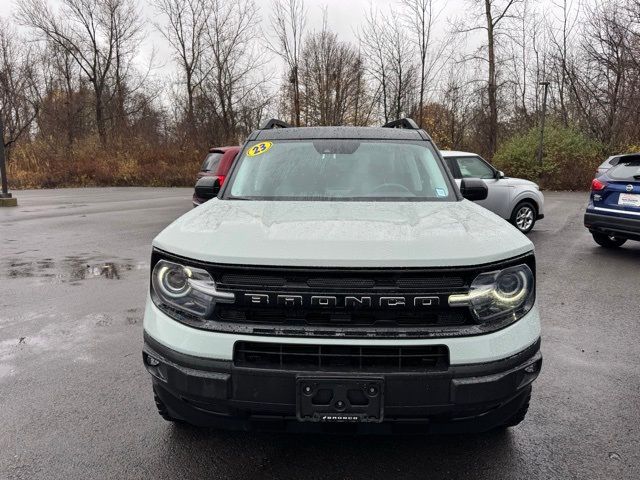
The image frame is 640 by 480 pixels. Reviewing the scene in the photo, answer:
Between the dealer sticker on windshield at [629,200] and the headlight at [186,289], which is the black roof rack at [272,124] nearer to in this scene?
the headlight at [186,289]

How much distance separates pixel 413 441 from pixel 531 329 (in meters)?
0.92

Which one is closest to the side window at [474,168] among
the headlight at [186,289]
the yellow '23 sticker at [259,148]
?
the yellow '23 sticker at [259,148]

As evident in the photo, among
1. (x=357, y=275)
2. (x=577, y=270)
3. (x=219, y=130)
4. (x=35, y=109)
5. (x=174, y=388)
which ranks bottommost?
(x=577, y=270)

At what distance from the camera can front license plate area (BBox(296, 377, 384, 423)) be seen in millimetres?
1920

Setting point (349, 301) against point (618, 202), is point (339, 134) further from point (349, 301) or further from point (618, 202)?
point (618, 202)

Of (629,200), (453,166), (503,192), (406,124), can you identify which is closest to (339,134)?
(406,124)

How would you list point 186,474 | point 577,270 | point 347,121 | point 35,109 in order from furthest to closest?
point 35,109
point 347,121
point 577,270
point 186,474

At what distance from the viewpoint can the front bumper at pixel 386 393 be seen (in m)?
1.94

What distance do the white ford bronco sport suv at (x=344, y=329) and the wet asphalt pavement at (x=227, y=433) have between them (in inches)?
17.0

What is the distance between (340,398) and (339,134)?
245 centimetres

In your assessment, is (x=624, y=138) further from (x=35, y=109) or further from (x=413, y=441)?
(x=35, y=109)

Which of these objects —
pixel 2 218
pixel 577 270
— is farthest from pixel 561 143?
pixel 2 218

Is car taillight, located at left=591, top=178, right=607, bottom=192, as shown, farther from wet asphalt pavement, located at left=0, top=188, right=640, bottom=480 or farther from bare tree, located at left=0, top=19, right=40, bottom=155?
bare tree, located at left=0, top=19, right=40, bottom=155

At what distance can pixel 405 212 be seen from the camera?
273 cm
